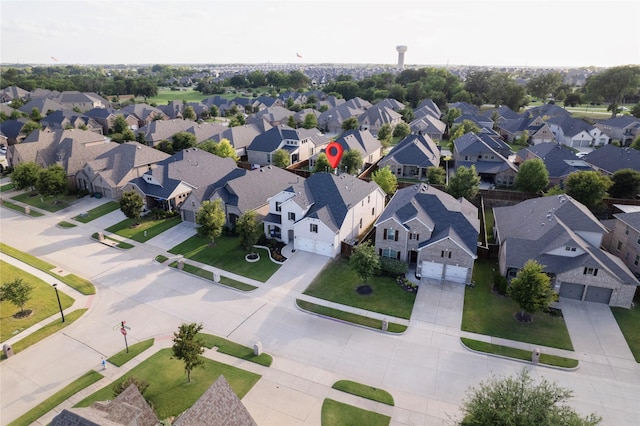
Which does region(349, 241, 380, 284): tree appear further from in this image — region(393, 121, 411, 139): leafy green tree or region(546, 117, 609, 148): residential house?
region(546, 117, 609, 148): residential house

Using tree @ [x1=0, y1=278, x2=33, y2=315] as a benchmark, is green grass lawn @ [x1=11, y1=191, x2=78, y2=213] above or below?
below

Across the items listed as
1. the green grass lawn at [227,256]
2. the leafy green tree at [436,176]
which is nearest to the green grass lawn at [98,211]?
the green grass lawn at [227,256]

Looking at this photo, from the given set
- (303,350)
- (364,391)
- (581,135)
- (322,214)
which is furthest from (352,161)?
(581,135)

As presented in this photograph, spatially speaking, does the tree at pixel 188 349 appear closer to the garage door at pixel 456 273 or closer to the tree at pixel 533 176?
the garage door at pixel 456 273

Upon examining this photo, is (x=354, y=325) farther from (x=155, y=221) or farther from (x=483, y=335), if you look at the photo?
(x=155, y=221)

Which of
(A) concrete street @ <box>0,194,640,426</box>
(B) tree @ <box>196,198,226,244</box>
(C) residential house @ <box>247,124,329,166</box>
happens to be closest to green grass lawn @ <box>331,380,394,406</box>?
(A) concrete street @ <box>0,194,640,426</box>

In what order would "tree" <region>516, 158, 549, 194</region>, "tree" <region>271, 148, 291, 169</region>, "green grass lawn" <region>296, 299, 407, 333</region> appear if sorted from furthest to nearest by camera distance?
"tree" <region>271, 148, 291, 169</region> → "tree" <region>516, 158, 549, 194</region> → "green grass lawn" <region>296, 299, 407, 333</region>

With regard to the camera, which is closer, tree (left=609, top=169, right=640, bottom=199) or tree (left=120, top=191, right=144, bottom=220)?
tree (left=120, top=191, right=144, bottom=220)
